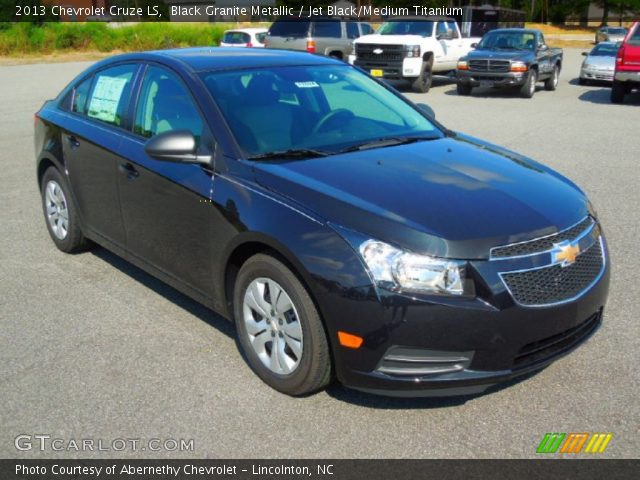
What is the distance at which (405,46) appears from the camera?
61.0ft

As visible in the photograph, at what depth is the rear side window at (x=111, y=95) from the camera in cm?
487

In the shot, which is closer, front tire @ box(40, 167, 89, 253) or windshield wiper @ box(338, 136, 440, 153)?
windshield wiper @ box(338, 136, 440, 153)

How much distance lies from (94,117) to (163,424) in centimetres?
265

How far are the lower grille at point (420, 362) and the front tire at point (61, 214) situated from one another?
128 inches

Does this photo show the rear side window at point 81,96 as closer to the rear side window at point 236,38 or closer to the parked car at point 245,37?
the parked car at point 245,37

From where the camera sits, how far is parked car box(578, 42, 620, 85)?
20344 millimetres

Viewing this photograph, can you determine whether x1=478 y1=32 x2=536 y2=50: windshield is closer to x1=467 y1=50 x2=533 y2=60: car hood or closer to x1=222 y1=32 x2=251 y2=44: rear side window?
x1=467 y1=50 x2=533 y2=60: car hood

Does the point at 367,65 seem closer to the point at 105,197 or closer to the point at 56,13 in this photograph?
the point at 105,197

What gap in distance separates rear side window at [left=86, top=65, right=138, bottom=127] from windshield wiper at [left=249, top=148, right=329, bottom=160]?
4.53 ft

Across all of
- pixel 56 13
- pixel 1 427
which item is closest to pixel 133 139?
pixel 1 427

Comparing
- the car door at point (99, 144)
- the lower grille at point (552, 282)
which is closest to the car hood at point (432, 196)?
the lower grille at point (552, 282)

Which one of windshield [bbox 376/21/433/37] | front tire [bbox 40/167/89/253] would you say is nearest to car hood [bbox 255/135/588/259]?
front tire [bbox 40/167/89/253]
